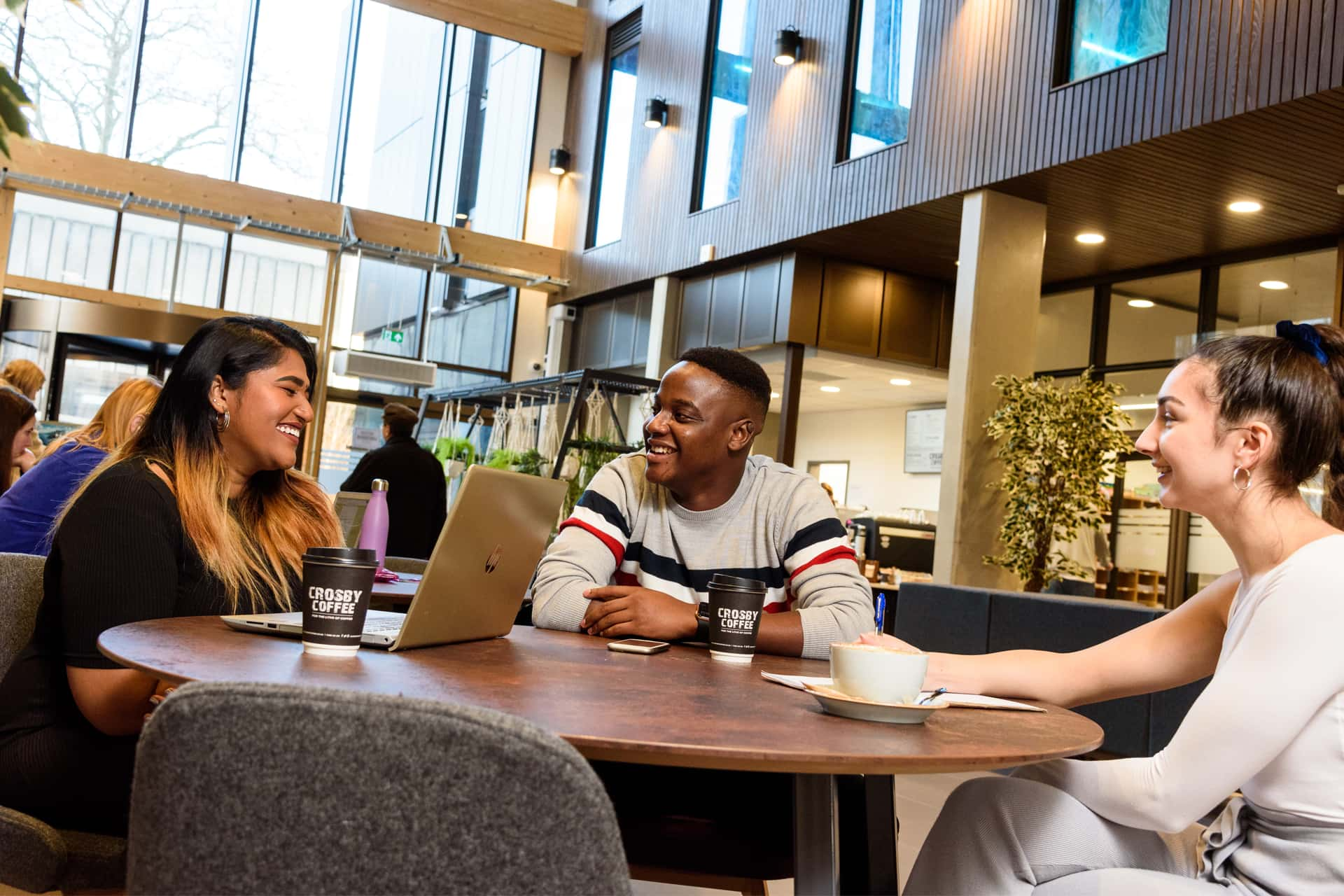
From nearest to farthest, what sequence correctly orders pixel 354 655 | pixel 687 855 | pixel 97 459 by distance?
pixel 354 655, pixel 687 855, pixel 97 459

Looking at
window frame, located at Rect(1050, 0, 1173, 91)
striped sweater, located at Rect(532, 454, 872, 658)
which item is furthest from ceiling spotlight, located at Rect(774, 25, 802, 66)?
striped sweater, located at Rect(532, 454, 872, 658)

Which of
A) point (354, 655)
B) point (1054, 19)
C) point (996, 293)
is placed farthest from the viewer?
point (996, 293)

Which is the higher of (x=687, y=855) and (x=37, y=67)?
(x=37, y=67)

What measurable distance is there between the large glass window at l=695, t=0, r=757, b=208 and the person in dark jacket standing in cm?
511

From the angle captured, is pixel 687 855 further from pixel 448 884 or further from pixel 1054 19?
pixel 1054 19

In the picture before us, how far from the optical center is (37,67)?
11.1 metres

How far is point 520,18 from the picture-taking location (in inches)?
503

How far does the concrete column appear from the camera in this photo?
737 centimetres

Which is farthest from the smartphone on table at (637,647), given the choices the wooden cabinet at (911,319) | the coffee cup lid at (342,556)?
the wooden cabinet at (911,319)

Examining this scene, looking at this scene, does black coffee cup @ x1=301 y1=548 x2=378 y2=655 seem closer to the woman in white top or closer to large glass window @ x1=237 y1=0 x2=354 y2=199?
the woman in white top

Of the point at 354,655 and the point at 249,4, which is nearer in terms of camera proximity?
the point at 354,655

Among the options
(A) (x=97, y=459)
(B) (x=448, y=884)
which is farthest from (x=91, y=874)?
(A) (x=97, y=459)

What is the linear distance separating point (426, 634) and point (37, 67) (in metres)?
12.0

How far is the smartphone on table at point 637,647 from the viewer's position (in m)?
1.61
